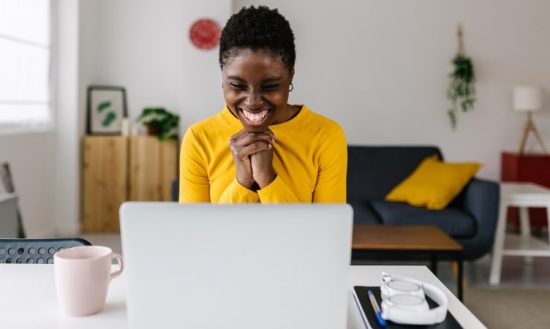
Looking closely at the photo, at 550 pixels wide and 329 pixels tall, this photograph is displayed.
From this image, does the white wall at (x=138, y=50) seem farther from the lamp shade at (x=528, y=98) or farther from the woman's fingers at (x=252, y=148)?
the woman's fingers at (x=252, y=148)

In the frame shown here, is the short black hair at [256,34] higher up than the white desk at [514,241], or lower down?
higher up

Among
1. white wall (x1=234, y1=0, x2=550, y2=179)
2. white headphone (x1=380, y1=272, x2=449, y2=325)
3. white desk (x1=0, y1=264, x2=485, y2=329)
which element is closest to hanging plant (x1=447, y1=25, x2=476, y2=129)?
white wall (x1=234, y1=0, x2=550, y2=179)

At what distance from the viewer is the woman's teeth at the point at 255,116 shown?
109 centimetres

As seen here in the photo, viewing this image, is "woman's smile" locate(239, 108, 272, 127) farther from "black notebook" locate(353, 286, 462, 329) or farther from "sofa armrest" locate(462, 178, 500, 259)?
"sofa armrest" locate(462, 178, 500, 259)

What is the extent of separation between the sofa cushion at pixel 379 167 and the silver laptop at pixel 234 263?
3.47m

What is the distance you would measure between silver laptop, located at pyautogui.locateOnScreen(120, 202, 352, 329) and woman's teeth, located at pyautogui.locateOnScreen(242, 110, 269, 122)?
1.18ft

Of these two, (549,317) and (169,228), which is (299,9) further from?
(169,228)

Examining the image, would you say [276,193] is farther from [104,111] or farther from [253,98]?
[104,111]

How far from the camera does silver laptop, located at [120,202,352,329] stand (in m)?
0.76

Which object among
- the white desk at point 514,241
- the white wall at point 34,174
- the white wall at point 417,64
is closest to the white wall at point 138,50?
the white wall at point 34,174

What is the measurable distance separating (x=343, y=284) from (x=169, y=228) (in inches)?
9.6

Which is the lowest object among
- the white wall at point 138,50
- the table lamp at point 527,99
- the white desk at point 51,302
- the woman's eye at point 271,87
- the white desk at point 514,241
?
the white desk at point 514,241

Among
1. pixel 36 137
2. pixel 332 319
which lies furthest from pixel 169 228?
pixel 36 137

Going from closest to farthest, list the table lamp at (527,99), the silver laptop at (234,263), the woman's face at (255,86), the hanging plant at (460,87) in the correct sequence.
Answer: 1. the silver laptop at (234,263)
2. the woman's face at (255,86)
3. the table lamp at (527,99)
4. the hanging plant at (460,87)
